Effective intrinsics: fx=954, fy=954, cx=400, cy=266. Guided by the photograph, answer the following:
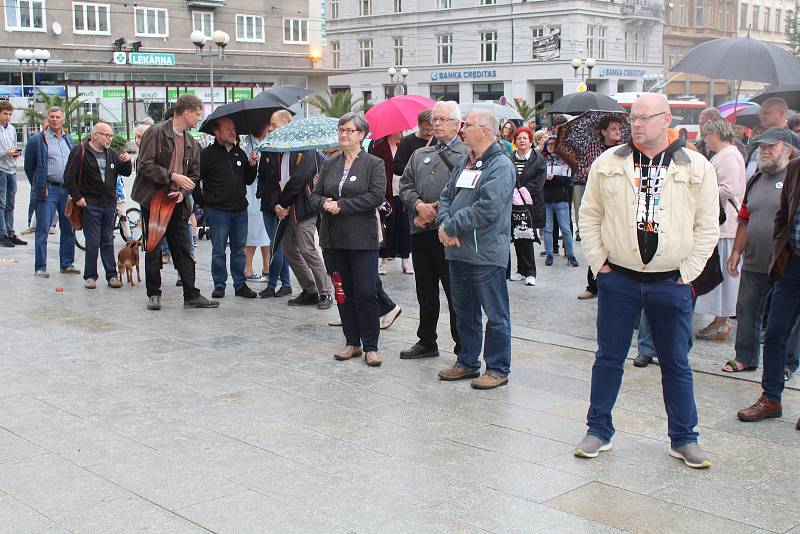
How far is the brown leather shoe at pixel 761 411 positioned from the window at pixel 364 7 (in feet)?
218

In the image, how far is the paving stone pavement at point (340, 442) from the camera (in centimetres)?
448

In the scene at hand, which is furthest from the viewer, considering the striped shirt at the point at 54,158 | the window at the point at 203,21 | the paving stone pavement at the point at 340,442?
the window at the point at 203,21

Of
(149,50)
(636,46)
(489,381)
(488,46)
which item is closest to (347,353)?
(489,381)

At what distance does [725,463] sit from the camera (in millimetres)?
5199

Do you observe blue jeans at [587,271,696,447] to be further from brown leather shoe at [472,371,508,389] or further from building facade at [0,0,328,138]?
building facade at [0,0,328,138]

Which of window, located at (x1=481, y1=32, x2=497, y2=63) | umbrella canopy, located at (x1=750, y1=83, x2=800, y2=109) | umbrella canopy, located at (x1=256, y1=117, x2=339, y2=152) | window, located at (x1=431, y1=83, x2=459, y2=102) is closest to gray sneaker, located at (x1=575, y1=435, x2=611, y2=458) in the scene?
umbrella canopy, located at (x1=256, y1=117, x2=339, y2=152)

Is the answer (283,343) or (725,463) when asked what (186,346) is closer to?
(283,343)

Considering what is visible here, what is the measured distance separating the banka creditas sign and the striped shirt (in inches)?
2039

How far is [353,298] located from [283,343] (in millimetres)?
945

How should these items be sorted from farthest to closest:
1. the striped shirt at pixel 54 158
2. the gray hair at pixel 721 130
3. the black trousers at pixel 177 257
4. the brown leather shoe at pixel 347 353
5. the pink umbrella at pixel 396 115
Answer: the striped shirt at pixel 54 158, the pink umbrella at pixel 396 115, the black trousers at pixel 177 257, the gray hair at pixel 721 130, the brown leather shoe at pixel 347 353

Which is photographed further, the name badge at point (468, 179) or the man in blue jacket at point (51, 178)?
the man in blue jacket at point (51, 178)

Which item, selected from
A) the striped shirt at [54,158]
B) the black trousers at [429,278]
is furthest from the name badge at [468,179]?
the striped shirt at [54,158]

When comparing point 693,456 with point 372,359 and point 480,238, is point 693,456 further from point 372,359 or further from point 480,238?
point 372,359

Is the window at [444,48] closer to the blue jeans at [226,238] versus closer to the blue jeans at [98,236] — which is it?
the blue jeans at [98,236]
